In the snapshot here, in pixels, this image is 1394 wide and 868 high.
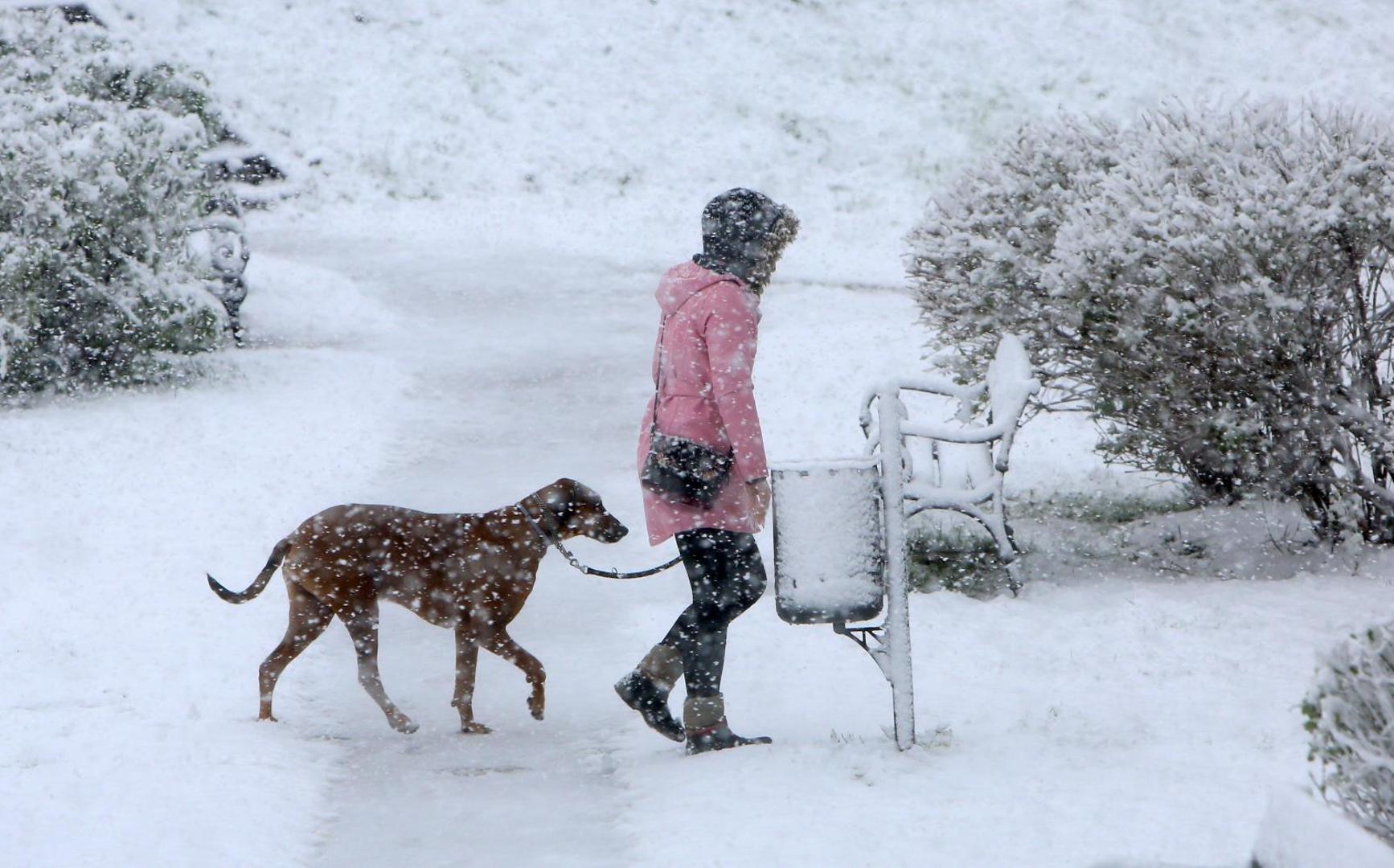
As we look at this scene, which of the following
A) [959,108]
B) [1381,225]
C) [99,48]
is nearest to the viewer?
[1381,225]

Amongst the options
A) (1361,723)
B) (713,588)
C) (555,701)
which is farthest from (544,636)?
(1361,723)

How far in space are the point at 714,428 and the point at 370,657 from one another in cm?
176

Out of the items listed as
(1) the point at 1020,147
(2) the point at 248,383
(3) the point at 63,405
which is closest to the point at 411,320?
(2) the point at 248,383

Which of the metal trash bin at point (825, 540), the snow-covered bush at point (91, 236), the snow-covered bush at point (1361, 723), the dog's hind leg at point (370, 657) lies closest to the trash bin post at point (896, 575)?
the metal trash bin at point (825, 540)

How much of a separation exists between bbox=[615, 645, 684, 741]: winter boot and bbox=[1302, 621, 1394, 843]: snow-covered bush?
250cm

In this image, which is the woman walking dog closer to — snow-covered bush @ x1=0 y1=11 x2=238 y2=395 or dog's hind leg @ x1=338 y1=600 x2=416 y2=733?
dog's hind leg @ x1=338 y1=600 x2=416 y2=733

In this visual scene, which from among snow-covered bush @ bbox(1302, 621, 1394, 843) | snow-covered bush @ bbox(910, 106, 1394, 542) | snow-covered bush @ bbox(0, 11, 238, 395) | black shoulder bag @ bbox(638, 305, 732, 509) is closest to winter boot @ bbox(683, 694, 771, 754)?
black shoulder bag @ bbox(638, 305, 732, 509)

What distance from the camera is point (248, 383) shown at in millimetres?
13766

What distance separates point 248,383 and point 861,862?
35.5 feet

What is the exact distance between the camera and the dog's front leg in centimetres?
554

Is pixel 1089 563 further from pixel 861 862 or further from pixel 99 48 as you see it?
pixel 99 48

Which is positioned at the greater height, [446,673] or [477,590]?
[477,590]

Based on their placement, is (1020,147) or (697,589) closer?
(697,589)

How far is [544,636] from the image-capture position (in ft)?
23.4
